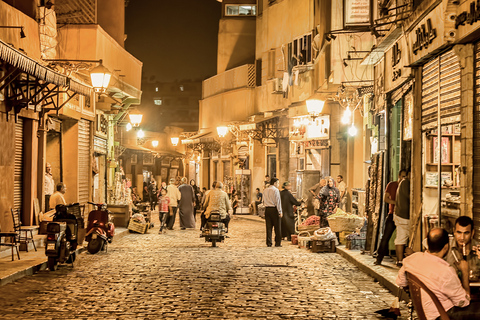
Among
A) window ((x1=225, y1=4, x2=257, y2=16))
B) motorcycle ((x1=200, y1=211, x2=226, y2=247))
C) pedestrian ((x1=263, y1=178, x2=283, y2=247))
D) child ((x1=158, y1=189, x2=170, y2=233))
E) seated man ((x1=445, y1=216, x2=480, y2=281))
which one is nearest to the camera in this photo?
seated man ((x1=445, y1=216, x2=480, y2=281))

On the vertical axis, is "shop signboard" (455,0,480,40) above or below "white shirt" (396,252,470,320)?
above

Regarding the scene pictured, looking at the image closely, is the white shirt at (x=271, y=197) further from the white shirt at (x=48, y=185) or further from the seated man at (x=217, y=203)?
the white shirt at (x=48, y=185)

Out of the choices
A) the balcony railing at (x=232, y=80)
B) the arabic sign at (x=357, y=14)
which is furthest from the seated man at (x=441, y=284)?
the balcony railing at (x=232, y=80)

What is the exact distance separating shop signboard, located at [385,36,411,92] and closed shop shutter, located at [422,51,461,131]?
1.01m

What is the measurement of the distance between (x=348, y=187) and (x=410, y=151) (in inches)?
496

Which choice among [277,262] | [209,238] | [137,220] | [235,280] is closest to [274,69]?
[137,220]

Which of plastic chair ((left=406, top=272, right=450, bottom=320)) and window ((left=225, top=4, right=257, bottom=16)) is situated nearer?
plastic chair ((left=406, top=272, right=450, bottom=320))

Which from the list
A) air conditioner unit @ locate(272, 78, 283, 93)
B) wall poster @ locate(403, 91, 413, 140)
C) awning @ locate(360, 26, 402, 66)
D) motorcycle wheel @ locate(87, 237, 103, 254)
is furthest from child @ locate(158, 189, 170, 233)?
wall poster @ locate(403, 91, 413, 140)

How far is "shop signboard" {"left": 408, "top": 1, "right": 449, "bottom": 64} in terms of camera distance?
1198 cm

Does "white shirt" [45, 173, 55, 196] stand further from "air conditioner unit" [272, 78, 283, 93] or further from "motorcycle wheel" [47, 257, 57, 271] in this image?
"air conditioner unit" [272, 78, 283, 93]

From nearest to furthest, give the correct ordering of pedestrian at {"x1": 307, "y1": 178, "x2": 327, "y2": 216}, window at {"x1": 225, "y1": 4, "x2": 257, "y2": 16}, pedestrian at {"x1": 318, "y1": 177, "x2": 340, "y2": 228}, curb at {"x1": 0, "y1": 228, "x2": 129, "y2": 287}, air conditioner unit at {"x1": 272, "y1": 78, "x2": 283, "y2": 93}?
curb at {"x1": 0, "y1": 228, "x2": 129, "y2": 287}
pedestrian at {"x1": 318, "y1": 177, "x2": 340, "y2": 228}
pedestrian at {"x1": 307, "y1": 178, "x2": 327, "y2": 216}
air conditioner unit at {"x1": 272, "y1": 78, "x2": 283, "y2": 93}
window at {"x1": 225, "y1": 4, "x2": 257, "y2": 16}

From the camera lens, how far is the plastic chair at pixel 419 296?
642 centimetres

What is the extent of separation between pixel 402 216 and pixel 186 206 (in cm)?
1372

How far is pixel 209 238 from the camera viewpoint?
20.2m
